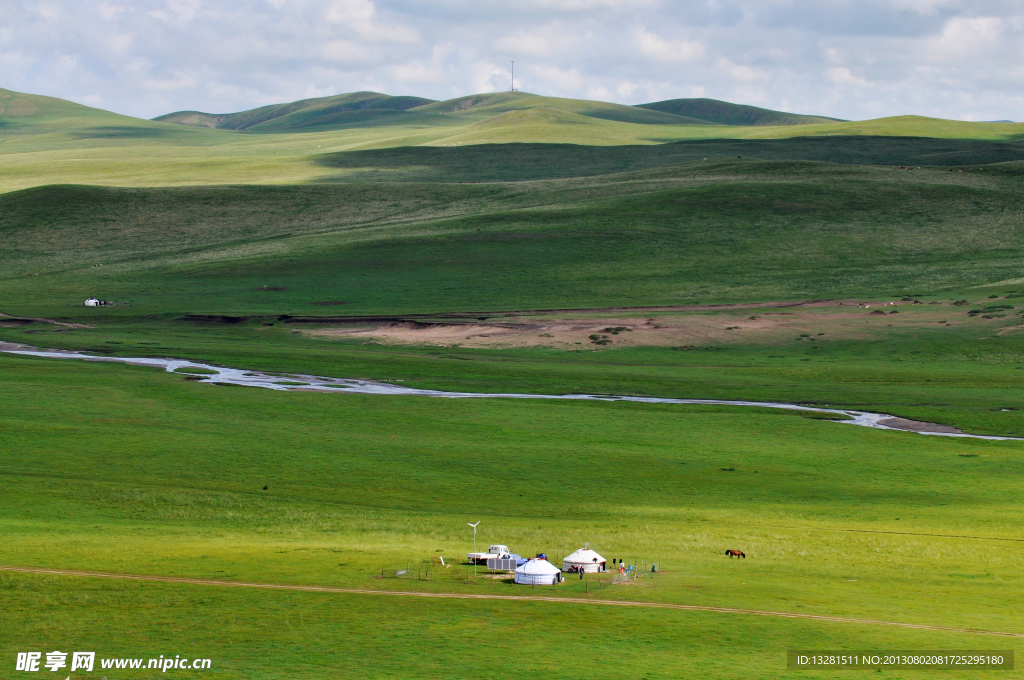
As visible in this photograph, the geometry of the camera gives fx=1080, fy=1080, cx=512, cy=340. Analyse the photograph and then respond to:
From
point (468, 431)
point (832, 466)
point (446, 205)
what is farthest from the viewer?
point (446, 205)

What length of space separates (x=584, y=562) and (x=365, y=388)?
119 feet

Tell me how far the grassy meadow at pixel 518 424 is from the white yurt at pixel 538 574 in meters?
0.65

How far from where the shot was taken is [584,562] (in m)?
28.1

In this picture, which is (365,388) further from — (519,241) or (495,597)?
(519,241)

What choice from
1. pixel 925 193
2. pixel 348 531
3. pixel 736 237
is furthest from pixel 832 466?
pixel 925 193

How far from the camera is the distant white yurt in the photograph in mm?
28047

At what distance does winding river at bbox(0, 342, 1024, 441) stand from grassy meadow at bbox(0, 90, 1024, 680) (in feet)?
4.96

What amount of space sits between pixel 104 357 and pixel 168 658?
2172 inches

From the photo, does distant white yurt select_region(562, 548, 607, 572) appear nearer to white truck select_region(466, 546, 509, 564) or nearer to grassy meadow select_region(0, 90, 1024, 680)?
grassy meadow select_region(0, 90, 1024, 680)

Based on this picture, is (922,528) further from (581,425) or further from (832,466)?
(581,425)

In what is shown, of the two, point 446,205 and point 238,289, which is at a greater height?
point 446,205

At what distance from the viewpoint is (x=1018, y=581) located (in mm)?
28625

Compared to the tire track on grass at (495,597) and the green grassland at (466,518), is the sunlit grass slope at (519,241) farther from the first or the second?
the tire track on grass at (495,597)

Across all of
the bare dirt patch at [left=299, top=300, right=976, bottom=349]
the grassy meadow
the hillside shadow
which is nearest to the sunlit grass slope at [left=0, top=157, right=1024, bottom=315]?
the grassy meadow
